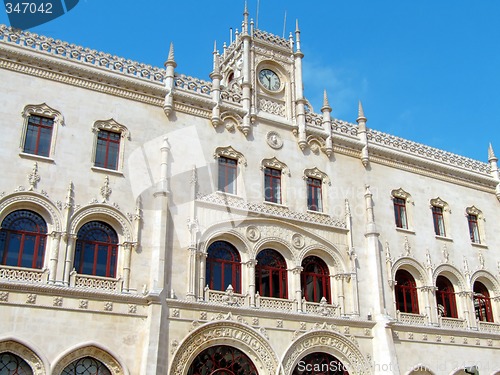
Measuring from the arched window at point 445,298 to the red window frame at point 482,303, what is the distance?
1.52 metres

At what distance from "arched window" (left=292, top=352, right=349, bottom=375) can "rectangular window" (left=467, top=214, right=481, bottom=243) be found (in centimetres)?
1134

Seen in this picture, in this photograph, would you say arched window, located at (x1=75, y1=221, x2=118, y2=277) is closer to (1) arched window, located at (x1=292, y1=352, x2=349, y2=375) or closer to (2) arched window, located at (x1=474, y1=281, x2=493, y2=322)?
(1) arched window, located at (x1=292, y1=352, x2=349, y2=375)

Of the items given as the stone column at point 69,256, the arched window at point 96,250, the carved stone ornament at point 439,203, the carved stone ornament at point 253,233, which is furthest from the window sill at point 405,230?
the stone column at point 69,256

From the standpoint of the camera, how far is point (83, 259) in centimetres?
2144

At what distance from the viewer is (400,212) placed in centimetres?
2975

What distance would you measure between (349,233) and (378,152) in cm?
525

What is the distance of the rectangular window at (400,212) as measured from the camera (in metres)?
29.4

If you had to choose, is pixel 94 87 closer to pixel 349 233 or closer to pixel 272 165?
pixel 272 165

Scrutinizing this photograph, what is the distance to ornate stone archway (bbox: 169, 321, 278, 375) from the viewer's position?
21.6 meters

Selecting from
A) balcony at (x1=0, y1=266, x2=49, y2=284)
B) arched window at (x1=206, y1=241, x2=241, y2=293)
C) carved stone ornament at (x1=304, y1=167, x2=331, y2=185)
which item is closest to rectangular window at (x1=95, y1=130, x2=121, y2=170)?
balcony at (x1=0, y1=266, x2=49, y2=284)

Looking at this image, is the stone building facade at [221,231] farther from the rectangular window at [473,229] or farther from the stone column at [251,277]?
the rectangular window at [473,229]

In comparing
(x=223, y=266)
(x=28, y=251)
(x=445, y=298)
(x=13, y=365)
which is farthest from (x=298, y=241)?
(x=13, y=365)

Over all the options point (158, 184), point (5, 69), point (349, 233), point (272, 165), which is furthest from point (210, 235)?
point (5, 69)

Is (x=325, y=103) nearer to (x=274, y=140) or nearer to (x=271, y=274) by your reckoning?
(x=274, y=140)
